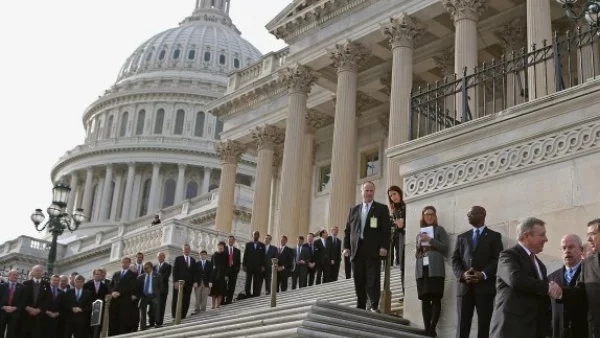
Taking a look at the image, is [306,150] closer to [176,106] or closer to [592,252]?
[592,252]

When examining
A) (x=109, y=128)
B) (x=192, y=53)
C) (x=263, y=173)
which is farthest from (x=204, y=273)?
(x=192, y=53)

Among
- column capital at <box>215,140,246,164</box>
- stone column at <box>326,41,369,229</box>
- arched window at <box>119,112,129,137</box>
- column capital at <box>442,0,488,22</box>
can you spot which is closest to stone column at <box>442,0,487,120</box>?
column capital at <box>442,0,488,22</box>

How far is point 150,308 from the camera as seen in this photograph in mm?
17656

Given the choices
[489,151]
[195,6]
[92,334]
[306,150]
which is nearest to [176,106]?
[195,6]

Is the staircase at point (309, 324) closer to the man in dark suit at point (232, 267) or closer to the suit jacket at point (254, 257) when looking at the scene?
the man in dark suit at point (232, 267)

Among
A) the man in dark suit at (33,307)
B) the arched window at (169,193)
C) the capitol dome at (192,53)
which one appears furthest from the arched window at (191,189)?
the man in dark suit at (33,307)

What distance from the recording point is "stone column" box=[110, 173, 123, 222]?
307ft

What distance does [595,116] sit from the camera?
974 cm

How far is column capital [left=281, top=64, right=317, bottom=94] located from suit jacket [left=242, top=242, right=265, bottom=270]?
45.0 ft

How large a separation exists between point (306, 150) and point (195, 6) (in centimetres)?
9646

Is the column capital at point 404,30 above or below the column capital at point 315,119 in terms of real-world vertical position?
above

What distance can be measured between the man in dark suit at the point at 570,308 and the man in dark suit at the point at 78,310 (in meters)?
11.3

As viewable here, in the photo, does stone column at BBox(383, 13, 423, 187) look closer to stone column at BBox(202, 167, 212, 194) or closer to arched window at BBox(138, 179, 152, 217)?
stone column at BBox(202, 167, 212, 194)

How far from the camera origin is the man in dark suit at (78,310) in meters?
16.4
